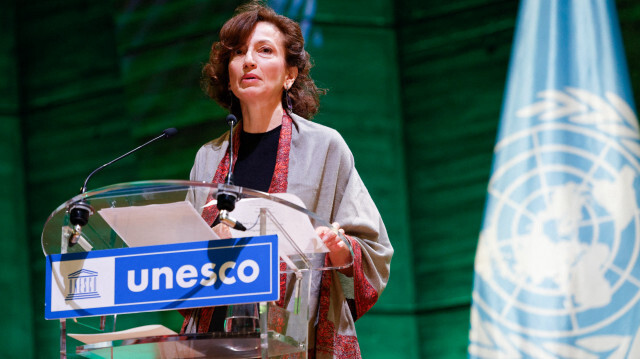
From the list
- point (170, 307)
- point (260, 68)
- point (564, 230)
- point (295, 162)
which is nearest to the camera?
point (170, 307)

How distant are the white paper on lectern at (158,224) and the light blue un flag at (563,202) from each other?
1.80m

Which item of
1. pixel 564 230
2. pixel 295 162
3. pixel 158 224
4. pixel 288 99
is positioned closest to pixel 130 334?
pixel 158 224

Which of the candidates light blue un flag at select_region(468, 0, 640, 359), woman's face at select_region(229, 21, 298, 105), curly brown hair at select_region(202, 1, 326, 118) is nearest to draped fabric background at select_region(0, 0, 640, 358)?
light blue un flag at select_region(468, 0, 640, 359)

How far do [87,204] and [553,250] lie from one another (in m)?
1.97

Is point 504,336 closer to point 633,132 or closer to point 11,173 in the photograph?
point 633,132

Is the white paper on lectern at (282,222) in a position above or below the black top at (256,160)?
below

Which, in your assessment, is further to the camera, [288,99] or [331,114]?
[331,114]

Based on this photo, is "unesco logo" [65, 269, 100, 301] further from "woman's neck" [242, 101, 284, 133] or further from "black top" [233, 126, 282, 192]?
"woman's neck" [242, 101, 284, 133]

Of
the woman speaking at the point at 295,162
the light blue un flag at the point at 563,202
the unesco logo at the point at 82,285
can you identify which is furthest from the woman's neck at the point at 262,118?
the light blue un flag at the point at 563,202

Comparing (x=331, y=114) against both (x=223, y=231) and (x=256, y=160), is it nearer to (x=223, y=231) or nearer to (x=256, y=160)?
(x=256, y=160)

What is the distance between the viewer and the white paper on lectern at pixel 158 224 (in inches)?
60.3

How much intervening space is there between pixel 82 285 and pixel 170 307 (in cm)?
20

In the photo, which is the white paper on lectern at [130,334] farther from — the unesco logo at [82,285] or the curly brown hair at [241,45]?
the curly brown hair at [241,45]

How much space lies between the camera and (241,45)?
2432 mm
